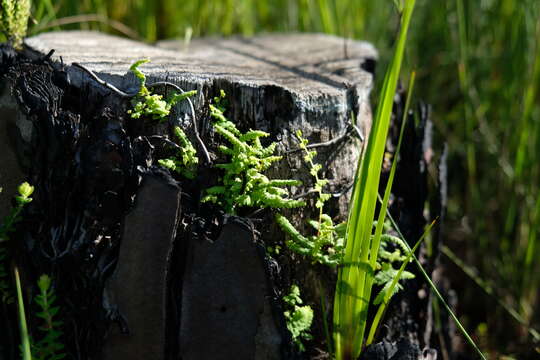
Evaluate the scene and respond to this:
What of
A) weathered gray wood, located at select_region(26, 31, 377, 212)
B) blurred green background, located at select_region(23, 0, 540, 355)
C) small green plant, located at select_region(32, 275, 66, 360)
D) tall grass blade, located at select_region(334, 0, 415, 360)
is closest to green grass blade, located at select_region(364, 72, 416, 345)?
tall grass blade, located at select_region(334, 0, 415, 360)

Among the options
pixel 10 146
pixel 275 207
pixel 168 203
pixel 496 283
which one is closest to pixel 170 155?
pixel 168 203

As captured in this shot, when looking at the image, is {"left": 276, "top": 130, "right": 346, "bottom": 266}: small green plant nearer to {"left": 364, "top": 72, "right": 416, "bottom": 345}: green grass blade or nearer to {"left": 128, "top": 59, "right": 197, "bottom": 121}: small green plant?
{"left": 364, "top": 72, "right": 416, "bottom": 345}: green grass blade

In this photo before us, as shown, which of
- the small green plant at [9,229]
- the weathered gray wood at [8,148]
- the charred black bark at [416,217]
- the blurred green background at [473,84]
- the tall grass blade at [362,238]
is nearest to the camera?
the tall grass blade at [362,238]

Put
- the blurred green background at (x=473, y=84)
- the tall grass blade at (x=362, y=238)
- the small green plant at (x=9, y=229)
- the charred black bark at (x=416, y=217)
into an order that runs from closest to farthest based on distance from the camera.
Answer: the tall grass blade at (x=362, y=238) < the small green plant at (x=9, y=229) < the charred black bark at (x=416, y=217) < the blurred green background at (x=473, y=84)

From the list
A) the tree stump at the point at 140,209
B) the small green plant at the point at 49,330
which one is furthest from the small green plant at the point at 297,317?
the small green plant at the point at 49,330

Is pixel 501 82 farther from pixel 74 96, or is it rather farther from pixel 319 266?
pixel 74 96

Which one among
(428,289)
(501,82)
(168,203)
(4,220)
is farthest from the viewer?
(501,82)

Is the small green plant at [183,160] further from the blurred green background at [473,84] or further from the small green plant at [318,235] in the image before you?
the blurred green background at [473,84]
